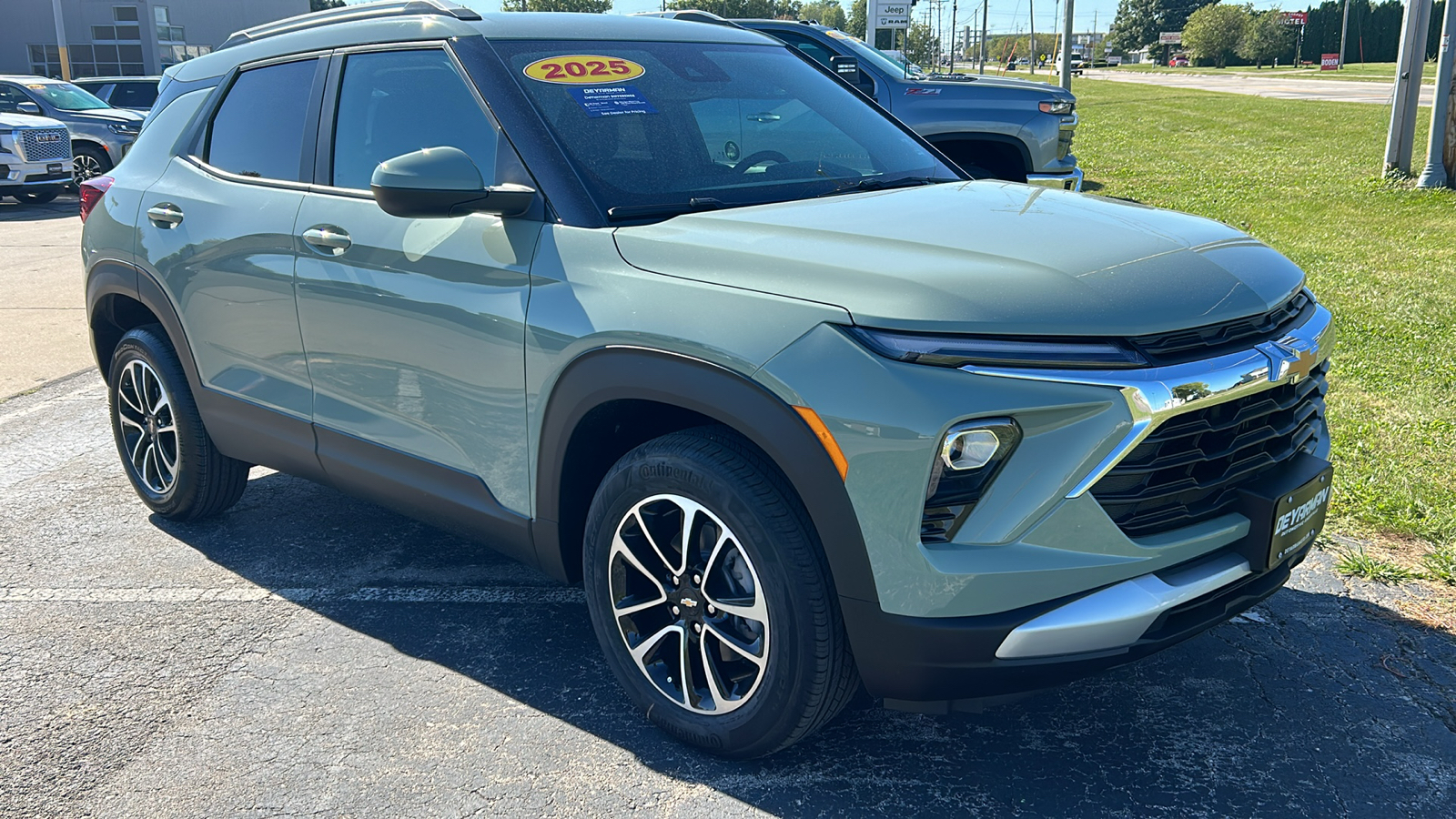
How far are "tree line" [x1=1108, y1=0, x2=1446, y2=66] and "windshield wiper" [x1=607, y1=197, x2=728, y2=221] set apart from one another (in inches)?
2956

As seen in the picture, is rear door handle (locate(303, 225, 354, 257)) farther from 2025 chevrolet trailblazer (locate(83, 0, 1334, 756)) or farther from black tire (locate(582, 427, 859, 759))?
black tire (locate(582, 427, 859, 759))

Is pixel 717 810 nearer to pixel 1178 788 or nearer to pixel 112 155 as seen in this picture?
pixel 1178 788

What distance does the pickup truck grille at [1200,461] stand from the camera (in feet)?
8.13

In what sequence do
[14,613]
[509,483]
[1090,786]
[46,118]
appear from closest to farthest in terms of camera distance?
[1090,786] < [509,483] < [14,613] < [46,118]

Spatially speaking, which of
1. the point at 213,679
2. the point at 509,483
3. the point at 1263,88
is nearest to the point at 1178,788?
the point at 509,483

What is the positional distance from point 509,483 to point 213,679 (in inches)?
43.4

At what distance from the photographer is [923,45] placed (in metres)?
120

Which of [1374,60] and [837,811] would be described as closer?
[837,811]

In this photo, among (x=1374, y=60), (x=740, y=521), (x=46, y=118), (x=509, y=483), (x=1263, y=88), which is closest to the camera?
(x=740, y=521)

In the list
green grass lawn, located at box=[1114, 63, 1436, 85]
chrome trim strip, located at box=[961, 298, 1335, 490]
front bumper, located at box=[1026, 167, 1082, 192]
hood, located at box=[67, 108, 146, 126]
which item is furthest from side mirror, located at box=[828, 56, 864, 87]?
green grass lawn, located at box=[1114, 63, 1436, 85]

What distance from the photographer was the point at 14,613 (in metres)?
4.02

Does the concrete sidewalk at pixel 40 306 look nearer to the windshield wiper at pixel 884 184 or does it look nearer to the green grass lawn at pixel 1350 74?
the windshield wiper at pixel 884 184

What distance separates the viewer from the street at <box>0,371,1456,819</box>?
9.42 ft

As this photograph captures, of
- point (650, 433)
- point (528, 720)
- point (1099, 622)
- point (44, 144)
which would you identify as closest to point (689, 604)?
point (650, 433)
